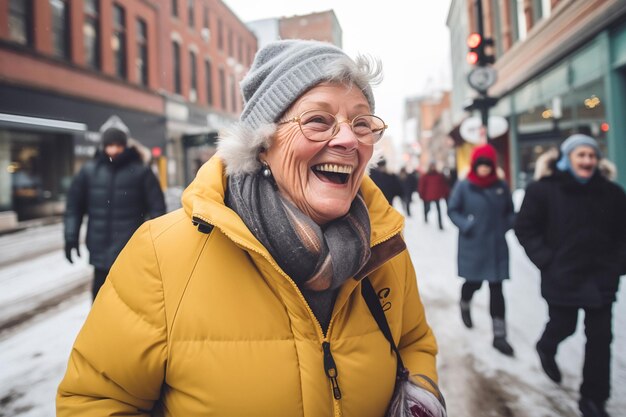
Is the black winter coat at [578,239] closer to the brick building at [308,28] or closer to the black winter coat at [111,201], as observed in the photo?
the brick building at [308,28]

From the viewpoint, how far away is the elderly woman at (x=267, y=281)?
3.71 ft

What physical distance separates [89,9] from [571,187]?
1925 centimetres

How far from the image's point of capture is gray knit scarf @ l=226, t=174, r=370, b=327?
1.23 m

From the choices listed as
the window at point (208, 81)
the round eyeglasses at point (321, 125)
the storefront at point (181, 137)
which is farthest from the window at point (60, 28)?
the round eyeglasses at point (321, 125)

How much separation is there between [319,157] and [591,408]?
2800mm

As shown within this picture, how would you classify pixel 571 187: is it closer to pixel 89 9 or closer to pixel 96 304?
pixel 96 304

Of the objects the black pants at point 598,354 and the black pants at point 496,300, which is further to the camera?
the black pants at point 496,300

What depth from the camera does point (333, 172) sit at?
4.54 feet

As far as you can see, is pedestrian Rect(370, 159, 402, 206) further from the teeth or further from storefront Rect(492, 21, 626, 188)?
the teeth

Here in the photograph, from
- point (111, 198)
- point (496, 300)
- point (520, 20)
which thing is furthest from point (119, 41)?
point (496, 300)

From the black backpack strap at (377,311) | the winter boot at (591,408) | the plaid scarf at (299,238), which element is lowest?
the winter boot at (591,408)

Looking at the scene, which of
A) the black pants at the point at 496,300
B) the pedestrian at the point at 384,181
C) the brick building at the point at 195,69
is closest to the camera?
the black pants at the point at 496,300

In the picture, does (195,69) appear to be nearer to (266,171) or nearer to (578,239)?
(578,239)

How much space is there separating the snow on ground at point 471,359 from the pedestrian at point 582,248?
352mm
